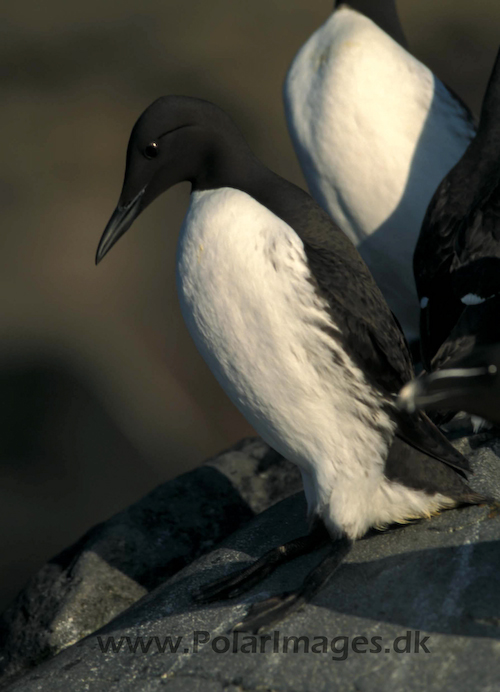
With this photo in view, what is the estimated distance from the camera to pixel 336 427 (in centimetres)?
234

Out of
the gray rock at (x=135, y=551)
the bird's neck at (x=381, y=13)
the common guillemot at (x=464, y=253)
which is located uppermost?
the bird's neck at (x=381, y=13)

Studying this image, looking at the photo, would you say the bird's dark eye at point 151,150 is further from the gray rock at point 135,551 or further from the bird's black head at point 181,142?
the gray rock at point 135,551

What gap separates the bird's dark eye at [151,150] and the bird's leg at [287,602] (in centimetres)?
127

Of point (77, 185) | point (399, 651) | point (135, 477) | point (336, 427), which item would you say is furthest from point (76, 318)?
point (399, 651)

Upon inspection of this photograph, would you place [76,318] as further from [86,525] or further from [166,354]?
[86,525]

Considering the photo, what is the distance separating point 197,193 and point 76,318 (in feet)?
19.2

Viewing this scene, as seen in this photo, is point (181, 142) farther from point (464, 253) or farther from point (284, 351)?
point (464, 253)

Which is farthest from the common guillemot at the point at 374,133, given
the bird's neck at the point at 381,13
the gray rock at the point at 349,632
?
the gray rock at the point at 349,632

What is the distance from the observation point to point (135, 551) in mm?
3143

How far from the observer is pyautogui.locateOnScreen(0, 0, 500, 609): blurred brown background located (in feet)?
22.0

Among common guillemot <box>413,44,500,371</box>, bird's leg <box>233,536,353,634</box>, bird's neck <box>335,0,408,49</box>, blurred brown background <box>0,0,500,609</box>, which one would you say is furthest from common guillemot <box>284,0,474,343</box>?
blurred brown background <box>0,0,500,609</box>

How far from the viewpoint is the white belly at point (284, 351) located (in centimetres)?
230

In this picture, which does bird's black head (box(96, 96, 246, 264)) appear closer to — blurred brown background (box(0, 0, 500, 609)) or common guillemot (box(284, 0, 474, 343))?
common guillemot (box(284, 0, 474, 343))

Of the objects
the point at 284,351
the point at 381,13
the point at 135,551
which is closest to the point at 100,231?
the point at 381,13
